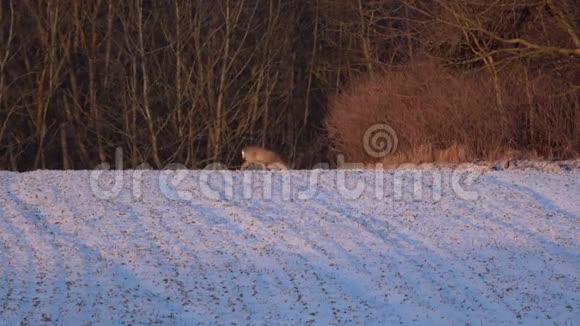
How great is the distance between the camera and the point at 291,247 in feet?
35.7

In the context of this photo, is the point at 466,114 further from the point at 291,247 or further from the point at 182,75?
the point at 182,75

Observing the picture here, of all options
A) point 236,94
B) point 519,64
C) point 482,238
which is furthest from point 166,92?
point 482,238

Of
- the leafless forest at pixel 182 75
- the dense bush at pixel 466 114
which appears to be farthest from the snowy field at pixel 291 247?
the leafless forest at pixel 182 75

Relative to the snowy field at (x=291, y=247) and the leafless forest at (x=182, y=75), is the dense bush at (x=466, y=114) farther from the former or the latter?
the snowy field at (x=291, y=247)

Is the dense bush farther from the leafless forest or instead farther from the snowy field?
the snowy field

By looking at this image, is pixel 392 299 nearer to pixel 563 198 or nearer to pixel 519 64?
pixel 563 198

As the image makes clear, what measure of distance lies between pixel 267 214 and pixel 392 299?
11.4 feet

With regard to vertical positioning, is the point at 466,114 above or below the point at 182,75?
below

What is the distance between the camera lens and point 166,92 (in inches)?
1277

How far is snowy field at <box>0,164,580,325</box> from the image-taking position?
28.9 ft

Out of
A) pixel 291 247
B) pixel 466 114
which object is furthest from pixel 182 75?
pixel 291 247

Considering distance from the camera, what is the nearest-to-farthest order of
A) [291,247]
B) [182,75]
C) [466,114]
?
[291,247] < [466,114] < [182,75]

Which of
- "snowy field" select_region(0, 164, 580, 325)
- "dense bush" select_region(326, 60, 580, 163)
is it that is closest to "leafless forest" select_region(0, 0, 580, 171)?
"dense bush" select_region(326, 60, 580, 163)

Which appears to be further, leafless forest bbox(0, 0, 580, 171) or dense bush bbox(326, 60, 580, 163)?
leafless forest bbox(0, 0, 580, 171)
